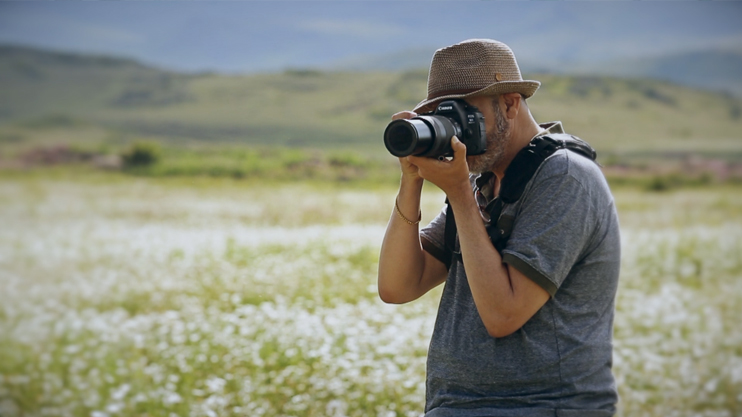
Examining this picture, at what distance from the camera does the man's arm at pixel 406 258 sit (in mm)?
1998

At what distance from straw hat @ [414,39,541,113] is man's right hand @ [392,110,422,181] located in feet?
0.29

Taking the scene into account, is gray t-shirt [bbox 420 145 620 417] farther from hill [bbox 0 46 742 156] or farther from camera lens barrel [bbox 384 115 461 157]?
hill [bbox 0 46 742 156]

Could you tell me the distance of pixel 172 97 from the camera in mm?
16000

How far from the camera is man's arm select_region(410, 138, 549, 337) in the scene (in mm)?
1667

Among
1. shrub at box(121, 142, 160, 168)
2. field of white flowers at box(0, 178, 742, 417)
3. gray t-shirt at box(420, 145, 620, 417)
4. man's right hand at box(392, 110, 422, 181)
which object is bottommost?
field of white flowers at box(0, 178, 742, 417)

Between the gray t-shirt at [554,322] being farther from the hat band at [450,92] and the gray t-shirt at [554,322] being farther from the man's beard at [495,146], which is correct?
the hat band at [450,92]

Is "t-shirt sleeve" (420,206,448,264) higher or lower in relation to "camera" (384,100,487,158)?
lower

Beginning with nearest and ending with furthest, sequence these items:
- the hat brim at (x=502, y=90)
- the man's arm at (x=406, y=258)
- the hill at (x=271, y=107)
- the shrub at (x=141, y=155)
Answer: the hat brim at (x=502, y=90) → the man's arm at (x=406, y=258) → the shrub at (x=141, y=155) → the hill at (x=271, y=107)

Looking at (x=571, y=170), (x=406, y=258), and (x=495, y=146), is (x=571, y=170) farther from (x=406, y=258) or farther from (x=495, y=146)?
(x=406, y=258)

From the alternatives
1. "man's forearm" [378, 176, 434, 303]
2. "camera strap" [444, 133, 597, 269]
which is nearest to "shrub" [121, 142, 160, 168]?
"man's forearm" [378, 176, 434, 303]

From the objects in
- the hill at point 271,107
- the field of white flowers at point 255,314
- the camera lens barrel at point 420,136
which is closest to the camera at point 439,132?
the camera lens barrel at point 420,136

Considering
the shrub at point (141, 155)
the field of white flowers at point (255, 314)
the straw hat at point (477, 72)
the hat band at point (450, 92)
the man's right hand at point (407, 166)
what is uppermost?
the straw hat at point (477, 72)

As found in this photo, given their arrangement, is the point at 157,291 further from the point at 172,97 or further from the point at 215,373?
the point at 172,97

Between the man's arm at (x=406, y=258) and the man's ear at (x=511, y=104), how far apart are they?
310 millimetres
